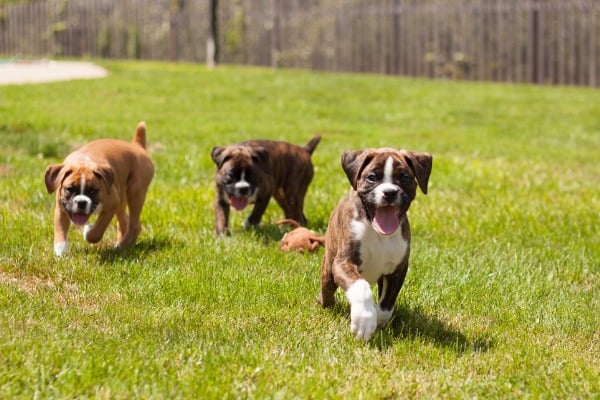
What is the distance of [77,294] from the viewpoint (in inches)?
217

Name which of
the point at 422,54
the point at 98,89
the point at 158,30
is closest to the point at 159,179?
the point at 98,89

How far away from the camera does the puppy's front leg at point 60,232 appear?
6.46 metres

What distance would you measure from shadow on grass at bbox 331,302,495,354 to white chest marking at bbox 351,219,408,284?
1.16 ft

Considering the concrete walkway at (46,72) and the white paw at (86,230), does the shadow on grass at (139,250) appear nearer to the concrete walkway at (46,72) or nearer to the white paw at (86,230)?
the white paw at (86,230)

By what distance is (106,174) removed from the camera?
21.4 ft

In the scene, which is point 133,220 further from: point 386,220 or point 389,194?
point 389,194

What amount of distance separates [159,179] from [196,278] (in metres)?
4.00

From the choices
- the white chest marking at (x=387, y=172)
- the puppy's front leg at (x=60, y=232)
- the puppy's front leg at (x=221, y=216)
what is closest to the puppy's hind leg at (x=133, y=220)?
the puppy's front leg at (x=60, y=232)

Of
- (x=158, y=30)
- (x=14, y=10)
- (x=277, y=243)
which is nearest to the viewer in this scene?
(x=277, y=243)

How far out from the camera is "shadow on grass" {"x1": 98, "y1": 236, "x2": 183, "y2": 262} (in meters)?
6.54

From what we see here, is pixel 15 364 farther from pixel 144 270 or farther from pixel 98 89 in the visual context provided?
pixel 98 89

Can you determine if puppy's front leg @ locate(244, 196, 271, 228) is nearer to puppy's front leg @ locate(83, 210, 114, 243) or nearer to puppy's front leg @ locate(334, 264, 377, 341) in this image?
puppy's front leg @ locate(83, 210, 114, 243)

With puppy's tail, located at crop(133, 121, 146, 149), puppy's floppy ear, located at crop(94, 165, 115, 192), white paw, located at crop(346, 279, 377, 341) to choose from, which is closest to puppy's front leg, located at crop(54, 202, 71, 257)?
puppy's floppy ear, located at crop(94, 165, 115, 192)

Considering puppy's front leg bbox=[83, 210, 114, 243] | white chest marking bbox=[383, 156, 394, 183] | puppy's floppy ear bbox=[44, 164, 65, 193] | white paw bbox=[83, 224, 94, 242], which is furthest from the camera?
white paw bbox=[83, 224, 94, 242]
